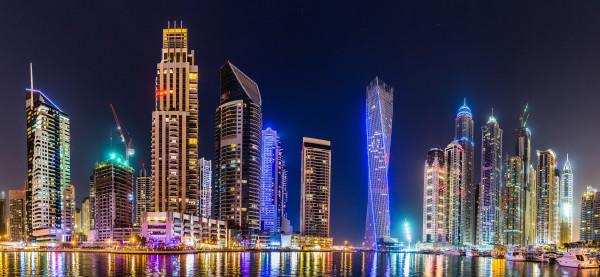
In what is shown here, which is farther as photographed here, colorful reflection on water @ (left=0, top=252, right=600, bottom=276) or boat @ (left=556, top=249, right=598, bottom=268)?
boat @ (left=556, top=249, right=598, bottom=268)

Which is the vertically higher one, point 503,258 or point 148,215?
point 148,215

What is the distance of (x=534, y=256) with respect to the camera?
164 metres

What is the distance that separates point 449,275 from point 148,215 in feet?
413

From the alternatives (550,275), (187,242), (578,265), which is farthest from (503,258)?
(187,242)

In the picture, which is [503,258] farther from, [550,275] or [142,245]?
[142,245]

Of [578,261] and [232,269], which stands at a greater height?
[232,269]

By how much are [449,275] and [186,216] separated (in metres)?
130

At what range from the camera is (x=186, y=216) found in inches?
7795

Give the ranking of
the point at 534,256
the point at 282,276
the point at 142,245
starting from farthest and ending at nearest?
the point at 142,245, the point at 534,256, the point at 282,276

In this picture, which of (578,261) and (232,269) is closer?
(232,269)

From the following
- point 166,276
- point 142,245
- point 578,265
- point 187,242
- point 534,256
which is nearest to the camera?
point 166,276

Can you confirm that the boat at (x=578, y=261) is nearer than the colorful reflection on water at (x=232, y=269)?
No

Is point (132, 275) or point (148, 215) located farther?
point (148, 215)

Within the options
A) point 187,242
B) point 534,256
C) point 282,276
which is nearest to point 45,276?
point 282,276
